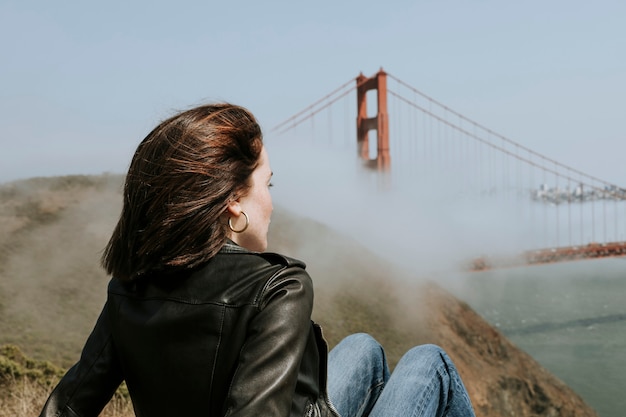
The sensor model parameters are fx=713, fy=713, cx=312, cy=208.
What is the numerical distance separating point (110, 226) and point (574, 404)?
1019 cm

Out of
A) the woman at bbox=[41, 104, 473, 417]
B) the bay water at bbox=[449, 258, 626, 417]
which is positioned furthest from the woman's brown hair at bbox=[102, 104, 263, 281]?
the bay water at bbox=[449, 258, 626, 417]

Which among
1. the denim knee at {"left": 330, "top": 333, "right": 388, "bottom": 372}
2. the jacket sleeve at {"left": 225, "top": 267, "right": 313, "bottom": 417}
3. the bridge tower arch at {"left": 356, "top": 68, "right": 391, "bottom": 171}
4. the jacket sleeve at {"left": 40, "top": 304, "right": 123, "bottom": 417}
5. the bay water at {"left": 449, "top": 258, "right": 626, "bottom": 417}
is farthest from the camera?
the bridge tower arch at {"left": 356, "top": 68, "right": 391, "bottom": 171}

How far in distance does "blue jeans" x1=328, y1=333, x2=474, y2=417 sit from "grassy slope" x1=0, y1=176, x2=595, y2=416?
834 cm

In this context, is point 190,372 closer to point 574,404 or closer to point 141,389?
point 141,389

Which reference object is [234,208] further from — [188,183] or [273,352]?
[273,352]

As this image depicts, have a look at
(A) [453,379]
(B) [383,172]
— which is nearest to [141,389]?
(A) [453,379]

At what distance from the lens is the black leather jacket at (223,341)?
146 cm

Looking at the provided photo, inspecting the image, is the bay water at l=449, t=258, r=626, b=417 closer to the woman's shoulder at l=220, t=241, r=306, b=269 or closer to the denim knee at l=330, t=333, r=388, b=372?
the denim knee at l=330, t=333, r=388, b=372

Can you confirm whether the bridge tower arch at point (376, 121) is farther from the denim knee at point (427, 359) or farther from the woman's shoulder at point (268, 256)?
the woman's shoulder at point (268, 256)

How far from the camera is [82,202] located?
14.7 m

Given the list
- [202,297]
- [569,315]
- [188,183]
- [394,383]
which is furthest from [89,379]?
[569,315]

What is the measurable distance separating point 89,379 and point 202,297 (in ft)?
1.47

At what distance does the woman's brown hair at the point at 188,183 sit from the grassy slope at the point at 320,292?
29.1 feet

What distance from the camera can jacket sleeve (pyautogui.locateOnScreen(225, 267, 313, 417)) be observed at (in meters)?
1.43
